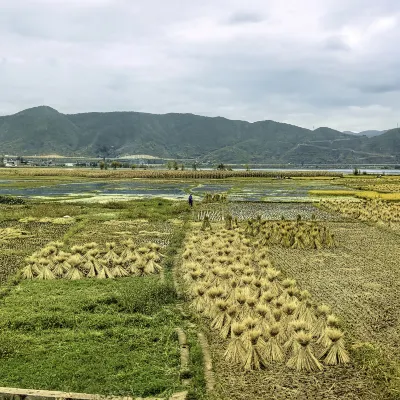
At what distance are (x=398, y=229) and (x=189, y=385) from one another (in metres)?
22.4

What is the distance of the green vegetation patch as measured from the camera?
27.0ft

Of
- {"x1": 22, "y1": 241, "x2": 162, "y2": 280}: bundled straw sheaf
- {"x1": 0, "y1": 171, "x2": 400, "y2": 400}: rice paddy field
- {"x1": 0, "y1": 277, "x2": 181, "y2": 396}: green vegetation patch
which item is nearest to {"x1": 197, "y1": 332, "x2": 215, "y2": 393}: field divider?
{"x1": 0, "y1": 171, "x2": 400, "y2": 400}: rice paddy field

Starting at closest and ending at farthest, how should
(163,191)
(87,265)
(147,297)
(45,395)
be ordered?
(45,395)
(147,297)
(87,265)
(163,191)

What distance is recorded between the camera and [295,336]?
30.7ft

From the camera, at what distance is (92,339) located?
1009 cm

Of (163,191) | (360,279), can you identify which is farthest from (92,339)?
(163,191)

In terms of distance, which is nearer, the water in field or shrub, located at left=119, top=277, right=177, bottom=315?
shrub, located at left=119, top=277, right=177, bottom=315

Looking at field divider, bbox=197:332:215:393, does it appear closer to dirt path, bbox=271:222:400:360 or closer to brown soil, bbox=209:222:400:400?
brown soil, bbox=209:222:400:400

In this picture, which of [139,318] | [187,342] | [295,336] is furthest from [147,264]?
[295,336]

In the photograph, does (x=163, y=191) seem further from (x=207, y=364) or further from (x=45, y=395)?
(x=45, y=395)

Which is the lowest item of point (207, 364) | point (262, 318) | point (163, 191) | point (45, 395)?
point (207, 364)

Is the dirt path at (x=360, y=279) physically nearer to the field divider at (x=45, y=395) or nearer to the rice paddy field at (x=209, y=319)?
the rice paddy field at (x=209, y=319)

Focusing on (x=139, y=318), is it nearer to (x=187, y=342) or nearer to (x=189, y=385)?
(x=187, y=342)

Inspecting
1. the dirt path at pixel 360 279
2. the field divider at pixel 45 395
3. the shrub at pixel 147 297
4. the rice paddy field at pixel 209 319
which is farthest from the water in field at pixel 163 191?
the field divider at pixel 45 395
